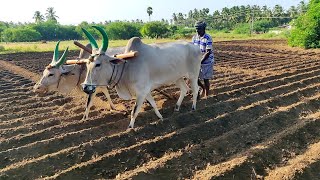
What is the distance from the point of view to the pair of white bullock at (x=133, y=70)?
19.5 ft

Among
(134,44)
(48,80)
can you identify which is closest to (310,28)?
(134,44)

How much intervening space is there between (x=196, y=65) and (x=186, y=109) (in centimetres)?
93

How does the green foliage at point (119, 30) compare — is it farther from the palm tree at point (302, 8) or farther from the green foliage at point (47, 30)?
the palm tree at point (302, 8)

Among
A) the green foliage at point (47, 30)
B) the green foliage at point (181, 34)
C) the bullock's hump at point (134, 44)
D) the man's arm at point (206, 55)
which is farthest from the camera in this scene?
the green foliage at point (47, 30)

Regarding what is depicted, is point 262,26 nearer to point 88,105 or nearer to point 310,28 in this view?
point 310,28

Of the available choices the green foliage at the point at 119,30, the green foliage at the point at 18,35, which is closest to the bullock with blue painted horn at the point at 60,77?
the green foliage at the point at 119,30

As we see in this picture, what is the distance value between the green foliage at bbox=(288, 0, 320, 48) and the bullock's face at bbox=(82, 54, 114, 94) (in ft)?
63.7

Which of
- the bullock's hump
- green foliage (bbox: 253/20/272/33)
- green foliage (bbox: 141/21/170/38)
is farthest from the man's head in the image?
green foliage (bbox: 253/20/272/33)

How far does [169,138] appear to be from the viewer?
599 cm

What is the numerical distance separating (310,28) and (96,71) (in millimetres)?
20399

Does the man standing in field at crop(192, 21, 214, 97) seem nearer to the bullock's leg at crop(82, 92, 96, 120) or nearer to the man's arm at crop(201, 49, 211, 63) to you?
the man's arm at crop(201, 49, 211, 63)

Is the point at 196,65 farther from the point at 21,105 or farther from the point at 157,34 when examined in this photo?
the point at 157,34

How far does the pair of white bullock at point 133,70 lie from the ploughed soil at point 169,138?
476 millimetres

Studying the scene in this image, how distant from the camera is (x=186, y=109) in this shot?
7668 millimetres
